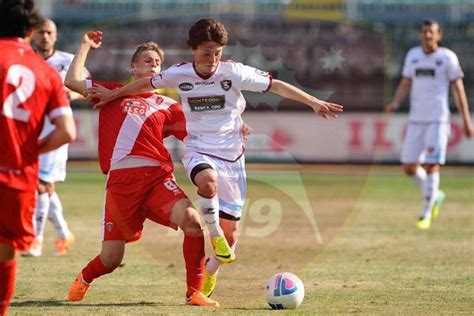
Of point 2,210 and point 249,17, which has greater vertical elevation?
point 2,210

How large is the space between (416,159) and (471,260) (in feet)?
13.7

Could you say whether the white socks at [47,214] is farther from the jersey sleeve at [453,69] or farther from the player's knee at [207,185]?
the jersey sleeve at [453,69]

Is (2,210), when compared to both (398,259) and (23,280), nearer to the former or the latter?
(23,280)

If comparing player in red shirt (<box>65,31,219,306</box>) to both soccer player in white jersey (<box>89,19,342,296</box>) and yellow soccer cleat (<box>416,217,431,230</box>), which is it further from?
yellow soccer cleat (<box>416,217,431,230</box>)

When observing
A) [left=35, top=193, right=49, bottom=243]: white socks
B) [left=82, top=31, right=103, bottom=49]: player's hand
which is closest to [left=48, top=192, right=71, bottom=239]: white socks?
[left=35, top=193, right=49, bottom=243]: white socks

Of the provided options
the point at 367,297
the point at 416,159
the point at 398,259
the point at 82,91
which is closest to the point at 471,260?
the point at 398,259

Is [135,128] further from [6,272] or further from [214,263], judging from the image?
[6,272]

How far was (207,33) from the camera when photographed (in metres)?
7.98

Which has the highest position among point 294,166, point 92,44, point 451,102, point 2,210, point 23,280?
point 92,44

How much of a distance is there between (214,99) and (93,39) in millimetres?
1079

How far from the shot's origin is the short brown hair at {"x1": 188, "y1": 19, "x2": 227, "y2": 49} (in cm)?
799

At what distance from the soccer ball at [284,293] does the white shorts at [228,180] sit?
2.41 feet

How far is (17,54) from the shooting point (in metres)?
6.27

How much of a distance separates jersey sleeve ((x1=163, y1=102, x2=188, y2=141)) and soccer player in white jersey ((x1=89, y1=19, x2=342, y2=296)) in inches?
4.5
